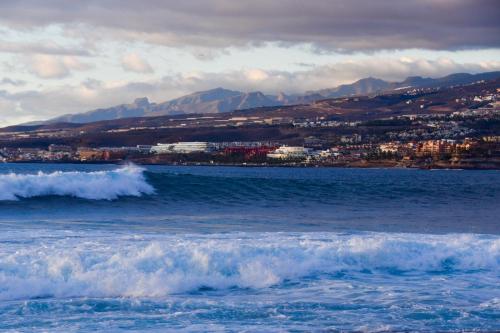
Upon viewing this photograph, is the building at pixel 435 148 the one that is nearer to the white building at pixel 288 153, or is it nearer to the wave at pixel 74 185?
the white building at pixel 288 153

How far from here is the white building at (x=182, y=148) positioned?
13288 centimetres

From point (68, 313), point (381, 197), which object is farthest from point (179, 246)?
point (381, 197)

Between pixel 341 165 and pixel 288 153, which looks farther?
pixel 288 153

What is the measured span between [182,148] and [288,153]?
781 inches

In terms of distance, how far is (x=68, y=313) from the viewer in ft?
51.2

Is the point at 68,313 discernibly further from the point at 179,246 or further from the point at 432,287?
the point at 432,287

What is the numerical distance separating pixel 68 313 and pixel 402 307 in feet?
20.5

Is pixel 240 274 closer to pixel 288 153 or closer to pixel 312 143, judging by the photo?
pixel 288 153

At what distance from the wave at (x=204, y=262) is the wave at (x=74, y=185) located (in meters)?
15.7

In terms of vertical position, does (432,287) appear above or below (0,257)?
below

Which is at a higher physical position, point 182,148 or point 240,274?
point 240,274

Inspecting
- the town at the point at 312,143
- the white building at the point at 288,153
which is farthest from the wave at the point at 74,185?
the white building at the point at 288,153

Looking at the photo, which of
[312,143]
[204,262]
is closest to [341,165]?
[312,143]

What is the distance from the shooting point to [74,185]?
41031mm
